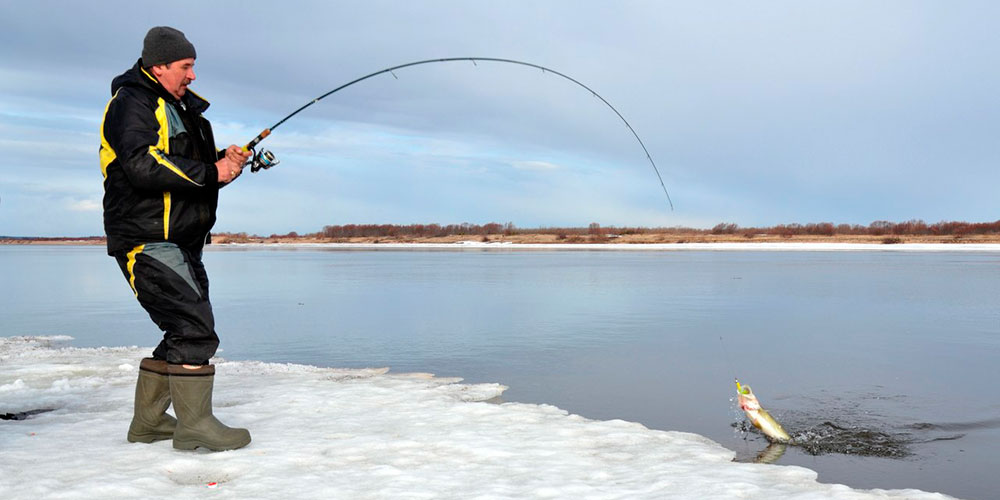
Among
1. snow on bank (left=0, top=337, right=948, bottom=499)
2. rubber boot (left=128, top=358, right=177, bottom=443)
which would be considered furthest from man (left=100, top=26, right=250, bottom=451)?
snow on bank (left=0, top=337, right=948, bottom=499)

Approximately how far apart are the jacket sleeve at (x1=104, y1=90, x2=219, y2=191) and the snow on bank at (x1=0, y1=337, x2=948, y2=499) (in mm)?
1409

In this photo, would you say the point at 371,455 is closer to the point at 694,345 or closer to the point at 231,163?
the point at 231,163

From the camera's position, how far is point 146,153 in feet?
12.0

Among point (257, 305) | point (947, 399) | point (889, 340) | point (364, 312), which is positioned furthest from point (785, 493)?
point (257, 305)

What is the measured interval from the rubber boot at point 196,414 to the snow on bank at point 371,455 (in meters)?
0.07

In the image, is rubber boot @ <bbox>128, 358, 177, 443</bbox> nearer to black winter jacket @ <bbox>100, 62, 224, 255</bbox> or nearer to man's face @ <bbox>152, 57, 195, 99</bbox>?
black winter jacket @ <bbox>100, 62, 224, 255</bbox>

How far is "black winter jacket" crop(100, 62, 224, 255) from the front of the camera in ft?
12.1

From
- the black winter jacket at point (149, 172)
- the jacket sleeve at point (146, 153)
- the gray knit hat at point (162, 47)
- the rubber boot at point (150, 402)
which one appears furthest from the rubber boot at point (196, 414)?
the gray knit hat at point (162, 47)

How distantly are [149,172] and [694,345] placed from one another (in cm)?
736

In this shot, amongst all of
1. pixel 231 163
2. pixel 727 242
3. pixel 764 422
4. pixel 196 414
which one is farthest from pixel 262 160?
pixel 727 242

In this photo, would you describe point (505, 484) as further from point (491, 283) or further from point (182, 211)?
point (491, 283)

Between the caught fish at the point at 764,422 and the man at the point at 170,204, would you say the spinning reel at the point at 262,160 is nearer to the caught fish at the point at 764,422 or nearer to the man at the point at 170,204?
the man at the point at 170,204

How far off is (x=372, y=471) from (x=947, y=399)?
17.3 ft

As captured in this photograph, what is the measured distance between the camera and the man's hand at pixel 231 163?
3.92 m
